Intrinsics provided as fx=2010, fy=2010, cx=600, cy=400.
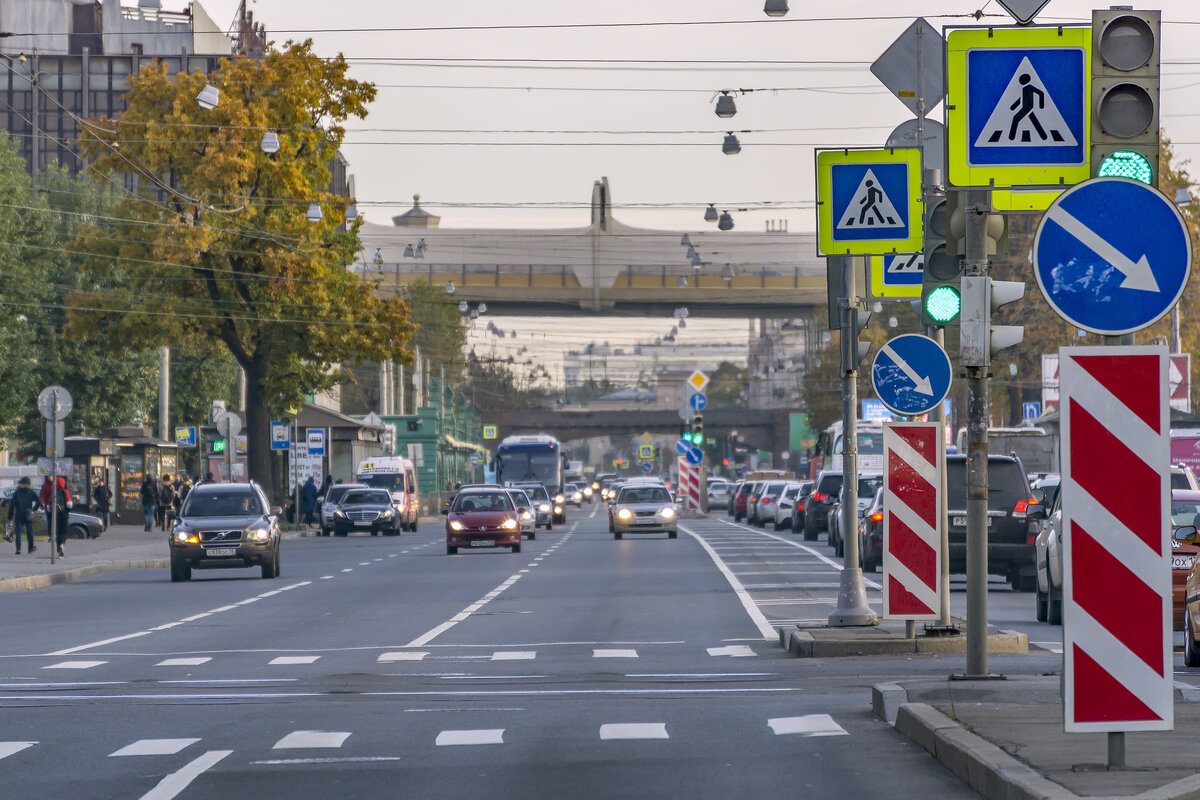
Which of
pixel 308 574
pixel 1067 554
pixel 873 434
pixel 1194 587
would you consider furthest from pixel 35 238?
pixel 1067 554

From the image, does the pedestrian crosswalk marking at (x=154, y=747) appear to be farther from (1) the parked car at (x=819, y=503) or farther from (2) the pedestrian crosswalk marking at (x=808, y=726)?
(1) the parked car at (x=819, y=503)

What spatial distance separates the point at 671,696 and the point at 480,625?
7.84 metres

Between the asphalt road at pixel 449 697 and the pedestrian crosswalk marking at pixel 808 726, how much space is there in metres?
0.02

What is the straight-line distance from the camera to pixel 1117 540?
25.2 ft

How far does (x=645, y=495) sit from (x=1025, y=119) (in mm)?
41865

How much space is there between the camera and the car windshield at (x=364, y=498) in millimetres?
59688

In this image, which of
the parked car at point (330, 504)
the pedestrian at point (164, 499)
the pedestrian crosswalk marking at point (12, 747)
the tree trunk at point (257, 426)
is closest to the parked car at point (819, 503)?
the tree trunk at point (257, 426)

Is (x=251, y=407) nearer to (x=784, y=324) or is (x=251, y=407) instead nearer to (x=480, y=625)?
(x=480, y=625)

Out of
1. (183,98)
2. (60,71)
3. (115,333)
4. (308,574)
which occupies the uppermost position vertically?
(60,71)

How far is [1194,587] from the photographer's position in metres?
14.5

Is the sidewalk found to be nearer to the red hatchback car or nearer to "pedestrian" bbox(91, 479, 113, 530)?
the red hatchback car

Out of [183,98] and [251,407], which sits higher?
[183,98]

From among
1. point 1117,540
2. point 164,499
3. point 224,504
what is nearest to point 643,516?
point 164,499

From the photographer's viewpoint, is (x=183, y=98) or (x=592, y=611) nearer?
(x=592, y=611)
